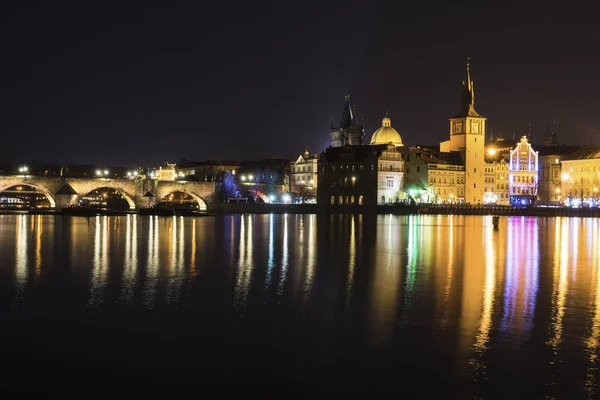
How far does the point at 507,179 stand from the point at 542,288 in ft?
354

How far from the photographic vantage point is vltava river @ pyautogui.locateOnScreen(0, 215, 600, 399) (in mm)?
13516

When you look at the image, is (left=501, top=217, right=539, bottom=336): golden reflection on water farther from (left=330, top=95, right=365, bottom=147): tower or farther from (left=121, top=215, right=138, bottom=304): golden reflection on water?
(left=330, top=95, right=365, bottom=147): tower

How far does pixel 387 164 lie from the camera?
370ft

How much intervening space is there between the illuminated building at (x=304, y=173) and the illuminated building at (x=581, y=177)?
42.9 m

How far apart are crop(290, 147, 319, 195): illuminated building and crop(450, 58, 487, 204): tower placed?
26.2 meters

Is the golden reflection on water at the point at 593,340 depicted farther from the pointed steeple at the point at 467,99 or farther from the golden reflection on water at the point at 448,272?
the pointed steeple at the point at 467,99

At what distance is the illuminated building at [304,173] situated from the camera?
13762cm

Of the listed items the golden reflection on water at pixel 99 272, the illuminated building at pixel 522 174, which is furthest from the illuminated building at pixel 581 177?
the golden reflection on water at pixel 99 272

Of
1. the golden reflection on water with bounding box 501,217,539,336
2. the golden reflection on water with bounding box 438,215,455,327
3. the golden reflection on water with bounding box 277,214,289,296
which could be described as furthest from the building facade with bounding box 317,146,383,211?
the golden reflection on water with bounding box 501,217,539,336

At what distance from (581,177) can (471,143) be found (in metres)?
22.1

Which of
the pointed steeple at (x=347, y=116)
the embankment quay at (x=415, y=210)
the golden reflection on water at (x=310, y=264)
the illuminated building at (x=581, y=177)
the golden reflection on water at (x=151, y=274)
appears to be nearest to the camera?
the golden reflection on water at (x=151, y=274)

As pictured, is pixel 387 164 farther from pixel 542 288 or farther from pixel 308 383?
pixel 308 383

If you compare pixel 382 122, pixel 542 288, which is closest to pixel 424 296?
pixel 542 288

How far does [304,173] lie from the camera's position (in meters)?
143
